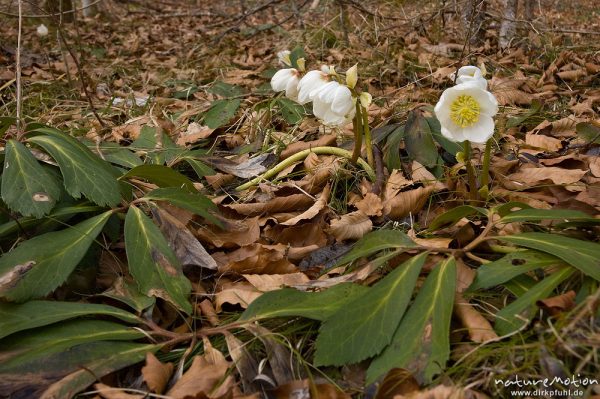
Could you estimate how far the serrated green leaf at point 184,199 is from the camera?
1.32 metres

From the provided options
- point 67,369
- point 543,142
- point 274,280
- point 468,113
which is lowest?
point 543,142

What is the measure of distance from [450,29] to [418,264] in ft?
9.17

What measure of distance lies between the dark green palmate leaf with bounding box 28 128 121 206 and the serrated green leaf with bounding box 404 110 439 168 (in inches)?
32.9

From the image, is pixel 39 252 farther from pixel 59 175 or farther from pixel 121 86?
pixel 121 86

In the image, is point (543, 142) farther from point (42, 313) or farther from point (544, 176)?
point (42, 313)

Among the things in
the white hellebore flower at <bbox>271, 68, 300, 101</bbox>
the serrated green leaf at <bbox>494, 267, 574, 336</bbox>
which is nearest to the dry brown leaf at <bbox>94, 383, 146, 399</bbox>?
the serrated green leaf at <bbox>494, 267, 574, 336</bbox>

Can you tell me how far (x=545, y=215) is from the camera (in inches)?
44.9

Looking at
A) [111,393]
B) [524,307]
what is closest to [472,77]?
[524,307]

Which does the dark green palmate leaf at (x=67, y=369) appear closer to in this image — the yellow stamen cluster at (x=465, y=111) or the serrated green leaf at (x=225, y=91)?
the yellow stamen cluster at (x=465, y=111)

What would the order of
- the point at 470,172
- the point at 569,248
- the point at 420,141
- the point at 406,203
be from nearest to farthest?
the point at 569,248 → the point at 470,172 → the point at 406,203 → the point at 420,141

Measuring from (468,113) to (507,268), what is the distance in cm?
38

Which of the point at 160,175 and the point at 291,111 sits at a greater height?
the point at 160,175

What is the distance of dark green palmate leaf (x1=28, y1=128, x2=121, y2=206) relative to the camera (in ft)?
4.10

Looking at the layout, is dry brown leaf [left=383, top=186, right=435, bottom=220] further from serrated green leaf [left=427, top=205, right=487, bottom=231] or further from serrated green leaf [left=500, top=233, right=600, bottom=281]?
serrated green leaf [left=500, top=233, right=600, bottom=281]
